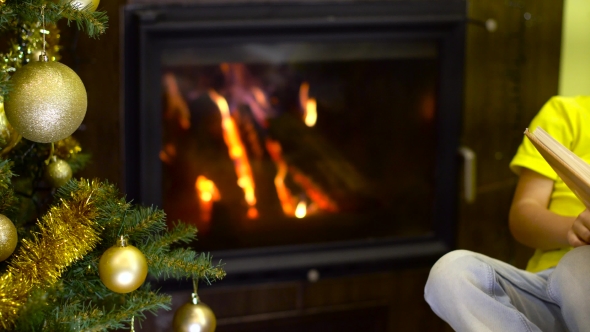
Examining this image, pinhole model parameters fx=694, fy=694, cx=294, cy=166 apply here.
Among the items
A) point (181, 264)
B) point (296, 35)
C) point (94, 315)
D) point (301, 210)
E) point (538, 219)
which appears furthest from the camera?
point (301, 210)

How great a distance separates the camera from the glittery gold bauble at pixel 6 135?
90 centimetres

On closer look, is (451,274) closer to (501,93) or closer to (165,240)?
(165,240)

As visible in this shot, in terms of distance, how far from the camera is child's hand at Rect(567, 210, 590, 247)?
984 mm

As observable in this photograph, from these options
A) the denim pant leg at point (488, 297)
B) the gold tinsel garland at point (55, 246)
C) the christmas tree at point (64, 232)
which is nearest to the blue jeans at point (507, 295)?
the denim pant leg at point (488, 297)

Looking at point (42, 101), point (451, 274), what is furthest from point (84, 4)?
point (451, 274)

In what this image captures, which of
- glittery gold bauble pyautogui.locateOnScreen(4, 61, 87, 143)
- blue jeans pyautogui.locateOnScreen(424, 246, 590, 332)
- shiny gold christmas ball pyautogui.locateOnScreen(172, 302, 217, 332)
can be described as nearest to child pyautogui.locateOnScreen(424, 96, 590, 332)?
blue jeans pyautogui.locateOnScreen(424, 246, 590, 332)

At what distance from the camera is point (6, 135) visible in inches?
35.8

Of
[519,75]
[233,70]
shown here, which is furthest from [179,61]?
[519,75]

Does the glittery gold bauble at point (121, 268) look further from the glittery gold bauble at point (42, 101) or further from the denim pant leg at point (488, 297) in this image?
the denim pant leg at point (488, 297)

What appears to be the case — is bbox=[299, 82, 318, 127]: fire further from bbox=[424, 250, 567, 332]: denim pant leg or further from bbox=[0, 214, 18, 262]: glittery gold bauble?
bbox=[0, 214, 18, 262]: glittery gold bauble

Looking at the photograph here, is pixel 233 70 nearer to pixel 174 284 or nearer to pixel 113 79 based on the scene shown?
pixel 113 79

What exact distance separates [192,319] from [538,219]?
1.95ft

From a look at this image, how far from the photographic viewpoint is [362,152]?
1.71 meters

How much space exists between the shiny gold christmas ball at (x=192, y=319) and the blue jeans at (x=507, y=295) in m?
0.33
